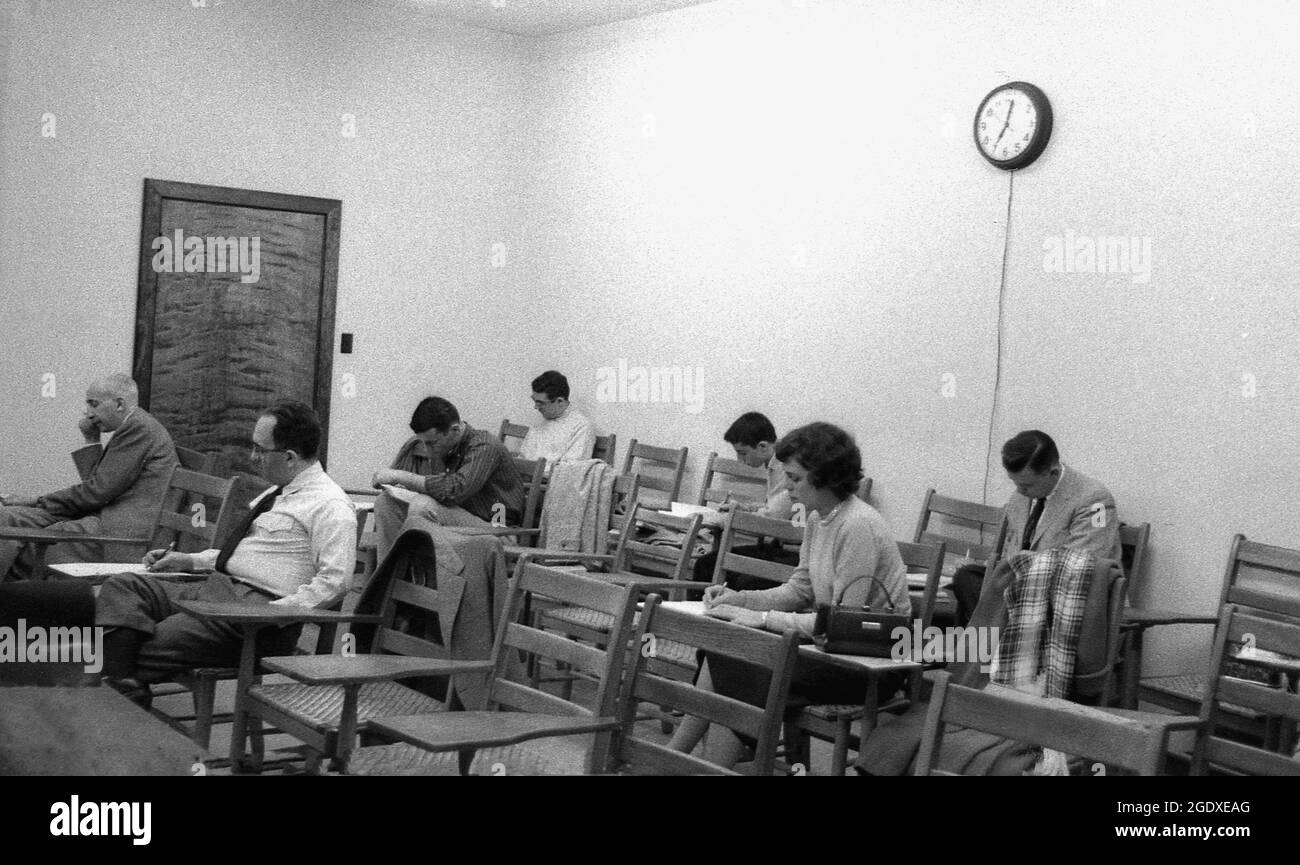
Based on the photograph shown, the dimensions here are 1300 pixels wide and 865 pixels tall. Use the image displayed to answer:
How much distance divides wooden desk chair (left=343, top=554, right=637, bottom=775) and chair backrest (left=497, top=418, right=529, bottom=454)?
5010 millimetres

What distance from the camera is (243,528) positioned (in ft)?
13.8

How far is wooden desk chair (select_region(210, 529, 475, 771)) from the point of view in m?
3.18

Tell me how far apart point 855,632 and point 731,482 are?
3706 mm

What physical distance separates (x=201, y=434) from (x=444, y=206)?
1998 millimetres

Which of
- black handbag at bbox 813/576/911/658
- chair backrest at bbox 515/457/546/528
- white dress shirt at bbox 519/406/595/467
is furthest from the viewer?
white dress shirt at bbox 519/406/595/467

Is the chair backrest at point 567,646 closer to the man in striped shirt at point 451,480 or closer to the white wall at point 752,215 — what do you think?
the man in striped shirt at point 451,480

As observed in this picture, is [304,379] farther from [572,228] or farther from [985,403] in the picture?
[985,403]

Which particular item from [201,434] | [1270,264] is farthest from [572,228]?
[1270,264]

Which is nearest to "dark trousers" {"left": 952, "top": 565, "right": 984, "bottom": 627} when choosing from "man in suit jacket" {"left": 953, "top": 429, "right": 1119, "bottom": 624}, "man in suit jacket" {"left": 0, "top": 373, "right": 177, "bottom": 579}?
"man in suit jacket" {"left": 953, "top": 429, "right": 1119, "bottom": 624}

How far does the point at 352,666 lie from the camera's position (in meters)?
3.20

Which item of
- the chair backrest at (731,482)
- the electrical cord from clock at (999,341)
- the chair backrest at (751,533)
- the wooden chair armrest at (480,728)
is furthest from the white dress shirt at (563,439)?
the wooden chair armrest at (480,728)

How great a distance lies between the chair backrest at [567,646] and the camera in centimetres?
299

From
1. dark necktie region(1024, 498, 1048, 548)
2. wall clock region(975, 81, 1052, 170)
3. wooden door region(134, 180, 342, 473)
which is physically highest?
wall clock region(975, 81, 1052, 170)

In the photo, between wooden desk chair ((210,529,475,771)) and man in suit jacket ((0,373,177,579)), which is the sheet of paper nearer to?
man in suit jacket ((0,373,177,579))
